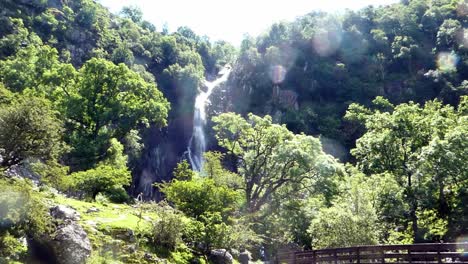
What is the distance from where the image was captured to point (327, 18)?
76062 mm

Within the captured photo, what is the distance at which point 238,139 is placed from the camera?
37688 mm

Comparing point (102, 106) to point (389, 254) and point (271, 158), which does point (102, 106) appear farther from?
point (389, 254)

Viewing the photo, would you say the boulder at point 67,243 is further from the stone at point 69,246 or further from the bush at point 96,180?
the bush at point 96,180

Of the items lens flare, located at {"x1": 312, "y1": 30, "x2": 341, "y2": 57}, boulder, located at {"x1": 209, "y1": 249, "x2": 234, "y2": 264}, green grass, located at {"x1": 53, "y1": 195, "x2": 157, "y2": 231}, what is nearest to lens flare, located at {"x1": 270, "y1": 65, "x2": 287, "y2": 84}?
lens flare, located at {"x1": 312, "y1": 30, "x2": 341, "y2": 57}

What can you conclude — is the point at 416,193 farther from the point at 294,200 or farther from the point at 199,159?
the point at 199,159

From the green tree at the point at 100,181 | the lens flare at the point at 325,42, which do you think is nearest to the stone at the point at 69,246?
the green tree at the point at 100,181

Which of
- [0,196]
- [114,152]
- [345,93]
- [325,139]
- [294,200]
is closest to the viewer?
[0,196]

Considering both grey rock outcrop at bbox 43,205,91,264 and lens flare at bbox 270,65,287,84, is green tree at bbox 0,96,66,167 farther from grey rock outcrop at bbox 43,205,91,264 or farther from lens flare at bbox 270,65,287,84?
lens flare at bbox 270,65,287,84

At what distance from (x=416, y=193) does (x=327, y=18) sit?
2092 inches

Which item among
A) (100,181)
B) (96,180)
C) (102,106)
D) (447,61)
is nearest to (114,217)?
(100,181)

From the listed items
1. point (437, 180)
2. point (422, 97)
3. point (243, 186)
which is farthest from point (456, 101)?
point (243, 186)

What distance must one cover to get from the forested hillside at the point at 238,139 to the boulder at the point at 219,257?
7 centimetres

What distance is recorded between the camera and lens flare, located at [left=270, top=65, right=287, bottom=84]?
70.0 meters

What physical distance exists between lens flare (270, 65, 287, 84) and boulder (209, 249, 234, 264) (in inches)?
2024
